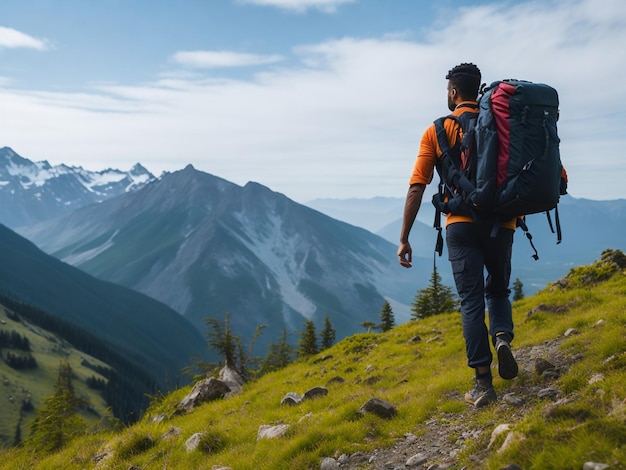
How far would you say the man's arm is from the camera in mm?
6762

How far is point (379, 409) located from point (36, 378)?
188 m

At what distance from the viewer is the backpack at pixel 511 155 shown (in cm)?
586

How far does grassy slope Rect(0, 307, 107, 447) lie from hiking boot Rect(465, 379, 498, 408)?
133802mm

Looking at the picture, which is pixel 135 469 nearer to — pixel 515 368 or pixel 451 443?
pixel 451 443

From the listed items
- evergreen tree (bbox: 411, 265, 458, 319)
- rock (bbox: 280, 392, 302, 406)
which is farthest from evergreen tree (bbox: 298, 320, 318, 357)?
rock (bbox: 280, 392, 302, 406)

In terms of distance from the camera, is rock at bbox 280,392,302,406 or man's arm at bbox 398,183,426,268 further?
rock at bbox 280,392,302,406

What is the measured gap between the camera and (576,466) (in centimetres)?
431

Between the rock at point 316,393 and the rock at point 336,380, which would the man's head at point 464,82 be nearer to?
the rock at point 316,393

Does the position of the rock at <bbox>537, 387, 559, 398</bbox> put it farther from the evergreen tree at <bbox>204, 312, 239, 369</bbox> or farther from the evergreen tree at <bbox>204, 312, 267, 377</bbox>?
the evergreen tree at <bbox>204, 312, 239, 369</bbox>

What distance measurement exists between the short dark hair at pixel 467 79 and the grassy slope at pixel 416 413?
14.2 ft

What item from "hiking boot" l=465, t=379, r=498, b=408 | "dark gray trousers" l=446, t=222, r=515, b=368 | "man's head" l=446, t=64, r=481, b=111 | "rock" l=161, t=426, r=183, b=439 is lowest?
"rock" l=161, t=426, r=183, b=439

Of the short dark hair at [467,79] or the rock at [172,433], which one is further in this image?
the rock at [172,433]

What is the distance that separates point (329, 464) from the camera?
6.48m

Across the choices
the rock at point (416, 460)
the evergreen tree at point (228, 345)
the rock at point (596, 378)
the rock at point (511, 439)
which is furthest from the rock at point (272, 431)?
the evergreen tree at point (228, 345)
